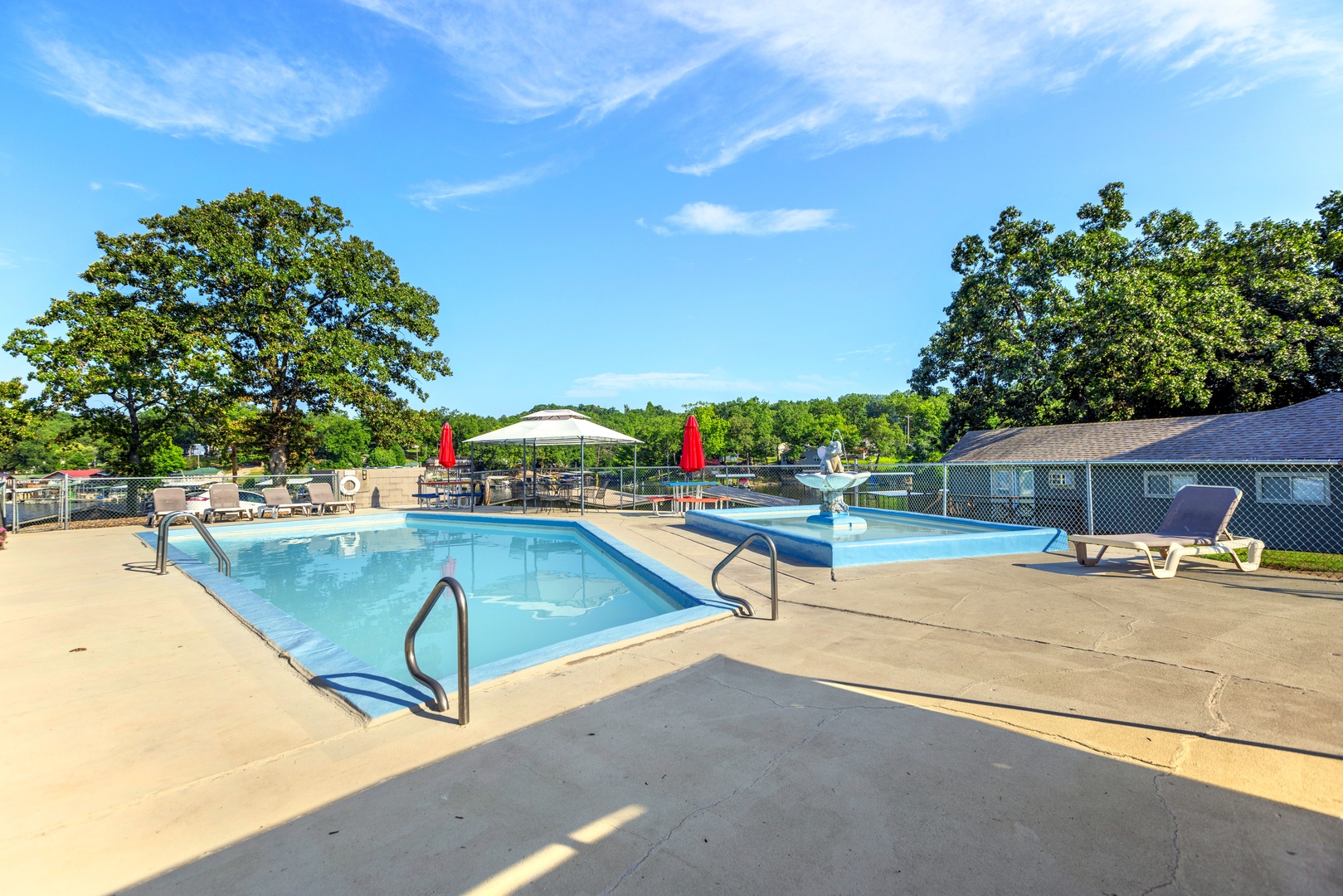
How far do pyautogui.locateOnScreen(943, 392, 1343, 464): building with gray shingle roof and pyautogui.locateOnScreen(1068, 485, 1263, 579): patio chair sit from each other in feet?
19.4

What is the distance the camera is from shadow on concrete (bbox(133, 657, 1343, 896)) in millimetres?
1809

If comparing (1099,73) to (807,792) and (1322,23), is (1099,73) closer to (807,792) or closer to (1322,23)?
(1322,23)

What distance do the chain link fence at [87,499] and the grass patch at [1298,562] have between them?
1878cm

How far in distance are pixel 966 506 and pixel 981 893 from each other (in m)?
16.8

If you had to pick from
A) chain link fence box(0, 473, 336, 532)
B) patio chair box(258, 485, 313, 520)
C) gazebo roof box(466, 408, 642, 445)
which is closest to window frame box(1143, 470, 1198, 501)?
gazebo roof box(466, 408, 642, 445)

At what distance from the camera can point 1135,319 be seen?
1920 centimetres

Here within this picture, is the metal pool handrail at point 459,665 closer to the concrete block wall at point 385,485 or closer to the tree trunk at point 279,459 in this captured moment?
the concrete block wall at point 385,485

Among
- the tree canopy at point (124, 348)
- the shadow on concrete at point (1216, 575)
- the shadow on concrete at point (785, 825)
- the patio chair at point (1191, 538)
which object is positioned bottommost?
the shadow on concrete at point (1216, 575)

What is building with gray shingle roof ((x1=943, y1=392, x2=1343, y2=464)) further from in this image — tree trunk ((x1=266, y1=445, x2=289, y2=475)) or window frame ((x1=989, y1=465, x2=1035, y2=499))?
tree trunk ((x1=266, y1=445, x2=289, y2=475))

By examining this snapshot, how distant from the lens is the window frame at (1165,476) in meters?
13.9

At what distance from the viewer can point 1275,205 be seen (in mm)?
22141

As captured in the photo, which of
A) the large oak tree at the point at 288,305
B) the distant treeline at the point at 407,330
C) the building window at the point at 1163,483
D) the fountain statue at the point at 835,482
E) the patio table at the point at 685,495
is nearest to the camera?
the fountain statue at the point at 835,482

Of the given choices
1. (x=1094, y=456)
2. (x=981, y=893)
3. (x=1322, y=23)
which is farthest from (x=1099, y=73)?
(x=981, y=893)

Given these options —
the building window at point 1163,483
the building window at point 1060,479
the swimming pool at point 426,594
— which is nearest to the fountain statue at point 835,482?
the swimming pool at point 426,594
